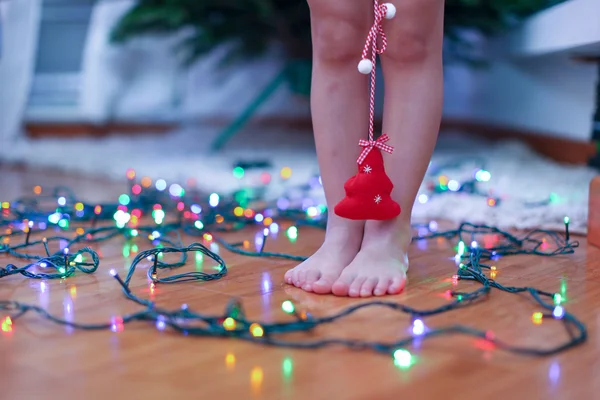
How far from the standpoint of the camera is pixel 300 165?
212 centimetres

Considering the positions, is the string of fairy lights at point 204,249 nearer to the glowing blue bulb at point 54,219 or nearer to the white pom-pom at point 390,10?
the glowing blue bulb at point 54,219

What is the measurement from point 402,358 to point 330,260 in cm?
31

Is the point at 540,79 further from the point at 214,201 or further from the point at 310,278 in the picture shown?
the point at 310,278

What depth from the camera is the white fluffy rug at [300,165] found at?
57.6 inches

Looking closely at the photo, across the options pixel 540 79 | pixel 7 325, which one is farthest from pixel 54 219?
pixel 540 79

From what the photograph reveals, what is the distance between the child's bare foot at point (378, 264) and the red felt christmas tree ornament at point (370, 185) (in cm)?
6

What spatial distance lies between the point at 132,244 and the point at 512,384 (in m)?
0.81

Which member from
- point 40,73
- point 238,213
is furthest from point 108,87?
point 238,213

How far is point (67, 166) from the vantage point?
223cm

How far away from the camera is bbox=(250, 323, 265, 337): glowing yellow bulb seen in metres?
0.76

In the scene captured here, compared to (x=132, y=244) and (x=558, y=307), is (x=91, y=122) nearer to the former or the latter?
(x=132, y=244)

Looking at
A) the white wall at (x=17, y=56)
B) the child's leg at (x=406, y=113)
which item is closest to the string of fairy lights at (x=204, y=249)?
the child's leg at (x=406, y=113)

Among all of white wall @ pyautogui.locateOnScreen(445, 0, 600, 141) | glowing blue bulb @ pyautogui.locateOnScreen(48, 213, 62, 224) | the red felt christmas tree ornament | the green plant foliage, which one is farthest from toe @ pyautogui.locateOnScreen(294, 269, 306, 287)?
the green plant foliage

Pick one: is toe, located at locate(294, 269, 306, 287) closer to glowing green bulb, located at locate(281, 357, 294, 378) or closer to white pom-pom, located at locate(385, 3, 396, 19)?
glowing green bulb, located at locate(281, 357, 294, 378)
